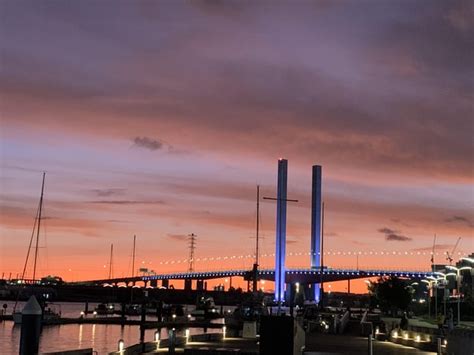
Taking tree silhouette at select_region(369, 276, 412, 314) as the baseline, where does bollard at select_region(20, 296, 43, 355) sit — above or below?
below

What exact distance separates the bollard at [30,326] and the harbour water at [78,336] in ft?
140

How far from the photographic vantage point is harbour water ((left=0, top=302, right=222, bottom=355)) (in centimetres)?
6494

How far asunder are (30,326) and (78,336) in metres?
65.3

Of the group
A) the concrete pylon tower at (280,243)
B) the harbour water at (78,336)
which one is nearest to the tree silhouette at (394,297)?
the harbour water at (78,336)

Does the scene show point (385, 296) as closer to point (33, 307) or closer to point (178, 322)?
point (178, 322)

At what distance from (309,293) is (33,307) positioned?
538ft

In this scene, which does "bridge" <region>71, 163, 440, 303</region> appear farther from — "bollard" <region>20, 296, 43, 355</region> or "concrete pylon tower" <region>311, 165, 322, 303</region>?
"bollard" <region>20, 296, 43, 355</region>

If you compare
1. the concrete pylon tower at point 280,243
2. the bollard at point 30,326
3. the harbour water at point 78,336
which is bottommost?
the harbour water at point 78,336

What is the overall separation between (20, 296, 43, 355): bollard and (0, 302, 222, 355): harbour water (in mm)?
42700

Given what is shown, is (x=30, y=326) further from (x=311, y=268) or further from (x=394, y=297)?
(x=311, y=268)

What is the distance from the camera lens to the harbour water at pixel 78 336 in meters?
64.9

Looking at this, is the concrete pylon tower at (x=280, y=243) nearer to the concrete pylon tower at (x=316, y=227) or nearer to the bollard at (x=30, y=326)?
the concrete pylon tower at (x=316, y=227)

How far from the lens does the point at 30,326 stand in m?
15.7

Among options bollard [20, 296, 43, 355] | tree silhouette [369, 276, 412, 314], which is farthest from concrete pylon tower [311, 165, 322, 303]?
bollard [20, 296, 43, 355]
